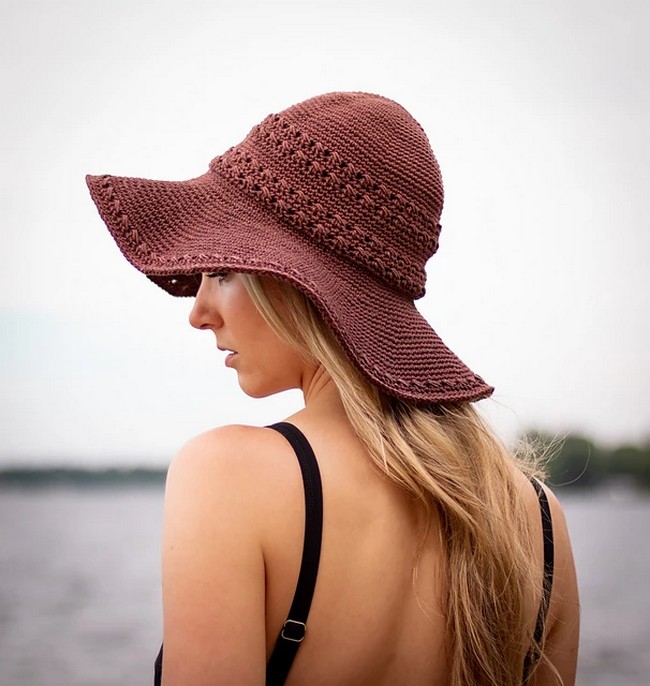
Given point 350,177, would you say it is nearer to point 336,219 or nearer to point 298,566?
point 336,219

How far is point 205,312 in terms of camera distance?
1012 millimetres

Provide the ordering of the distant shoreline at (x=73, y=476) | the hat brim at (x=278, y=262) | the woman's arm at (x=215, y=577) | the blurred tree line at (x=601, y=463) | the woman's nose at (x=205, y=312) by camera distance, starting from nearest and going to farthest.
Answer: the woman's arm at (x=215, y=577) → the hat brim at (x=278, y=262) → the woman's nose at (x=205, y=312) → the distant shoreline at (x=73, y=476) → the blurred tree line at (x=601, y=463)

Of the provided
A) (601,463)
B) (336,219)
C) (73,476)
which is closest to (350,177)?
(336,219)

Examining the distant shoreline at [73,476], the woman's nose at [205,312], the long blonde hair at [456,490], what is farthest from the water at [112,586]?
the long blonde hair at [456,490]

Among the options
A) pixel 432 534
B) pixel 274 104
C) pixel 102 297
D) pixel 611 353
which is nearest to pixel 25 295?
pixel 102 297

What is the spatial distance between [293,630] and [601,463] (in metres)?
2.59

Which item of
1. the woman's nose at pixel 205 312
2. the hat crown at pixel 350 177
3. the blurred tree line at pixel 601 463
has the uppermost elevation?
the hat crown at pixel 350 177

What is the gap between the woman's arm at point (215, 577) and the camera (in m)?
0.79

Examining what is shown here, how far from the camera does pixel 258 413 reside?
312 centimetres

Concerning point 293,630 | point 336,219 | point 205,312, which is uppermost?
point 336,219

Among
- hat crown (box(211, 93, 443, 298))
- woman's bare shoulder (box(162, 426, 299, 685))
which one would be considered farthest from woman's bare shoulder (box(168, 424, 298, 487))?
hat crown (box(211, 93, 443, 298))

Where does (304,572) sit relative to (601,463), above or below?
above

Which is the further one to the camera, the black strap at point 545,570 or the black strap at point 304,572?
the black strap at point 545,570

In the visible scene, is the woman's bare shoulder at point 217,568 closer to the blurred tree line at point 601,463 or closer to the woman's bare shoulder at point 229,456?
the woman's bare shoulder at point 229,456
